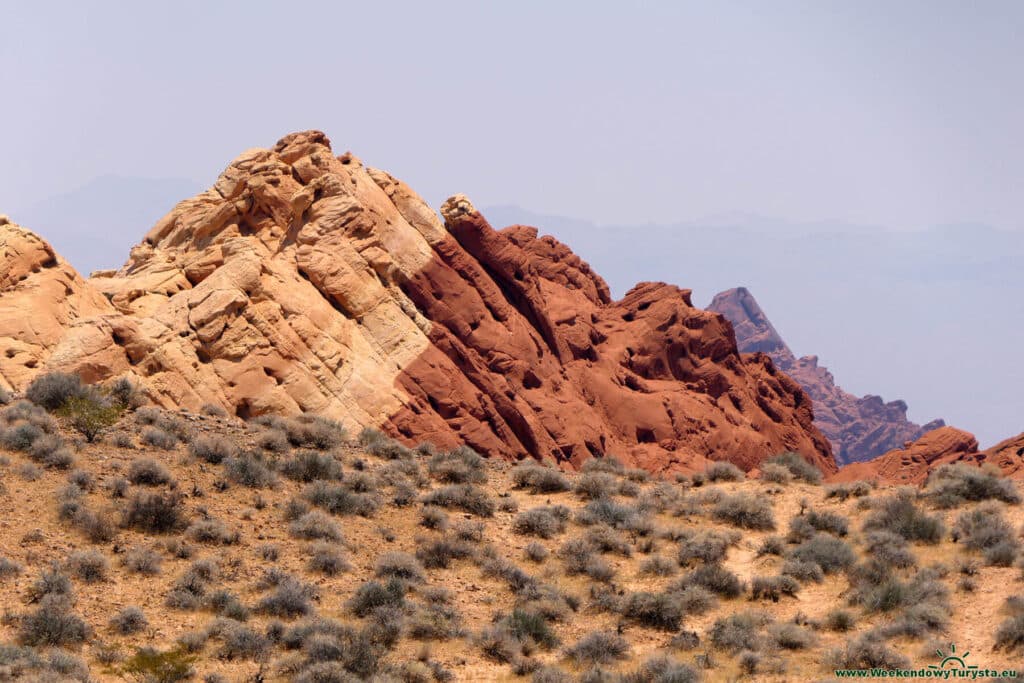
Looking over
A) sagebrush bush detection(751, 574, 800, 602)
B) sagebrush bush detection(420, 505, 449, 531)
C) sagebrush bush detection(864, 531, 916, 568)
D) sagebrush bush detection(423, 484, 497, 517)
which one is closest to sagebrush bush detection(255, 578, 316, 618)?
sagebrush bush detection(420, 505, 449, 531)

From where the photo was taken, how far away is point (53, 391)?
1152 inches

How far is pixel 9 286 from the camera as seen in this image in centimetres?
3328

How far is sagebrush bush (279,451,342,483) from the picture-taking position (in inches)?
1112

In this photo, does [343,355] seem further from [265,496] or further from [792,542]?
[792,542]

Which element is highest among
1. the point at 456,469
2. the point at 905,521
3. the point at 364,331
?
the point at 364,331

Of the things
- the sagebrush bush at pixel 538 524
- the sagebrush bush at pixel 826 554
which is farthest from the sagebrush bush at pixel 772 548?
the sagebrush bush at pixel 538 524

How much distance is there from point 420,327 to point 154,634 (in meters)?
20.2

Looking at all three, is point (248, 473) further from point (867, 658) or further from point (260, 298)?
point (867, 658)

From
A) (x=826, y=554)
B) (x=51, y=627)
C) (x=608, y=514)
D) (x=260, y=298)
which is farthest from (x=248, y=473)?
(x=826, y=554)

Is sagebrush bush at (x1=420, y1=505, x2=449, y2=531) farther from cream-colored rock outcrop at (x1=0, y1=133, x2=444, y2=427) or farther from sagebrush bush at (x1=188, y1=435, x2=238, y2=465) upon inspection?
cream-colored rock outcrop at (x1=0, y1=133, x2=444, y2=427)

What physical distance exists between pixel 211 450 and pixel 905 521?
57.0ft

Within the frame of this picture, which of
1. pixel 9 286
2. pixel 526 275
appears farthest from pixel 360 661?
pixel 526 275

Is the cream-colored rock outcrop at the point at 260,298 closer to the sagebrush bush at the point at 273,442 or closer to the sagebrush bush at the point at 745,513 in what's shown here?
the sagebrush bush at the point at 273,442

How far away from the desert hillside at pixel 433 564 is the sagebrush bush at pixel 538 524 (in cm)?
7
